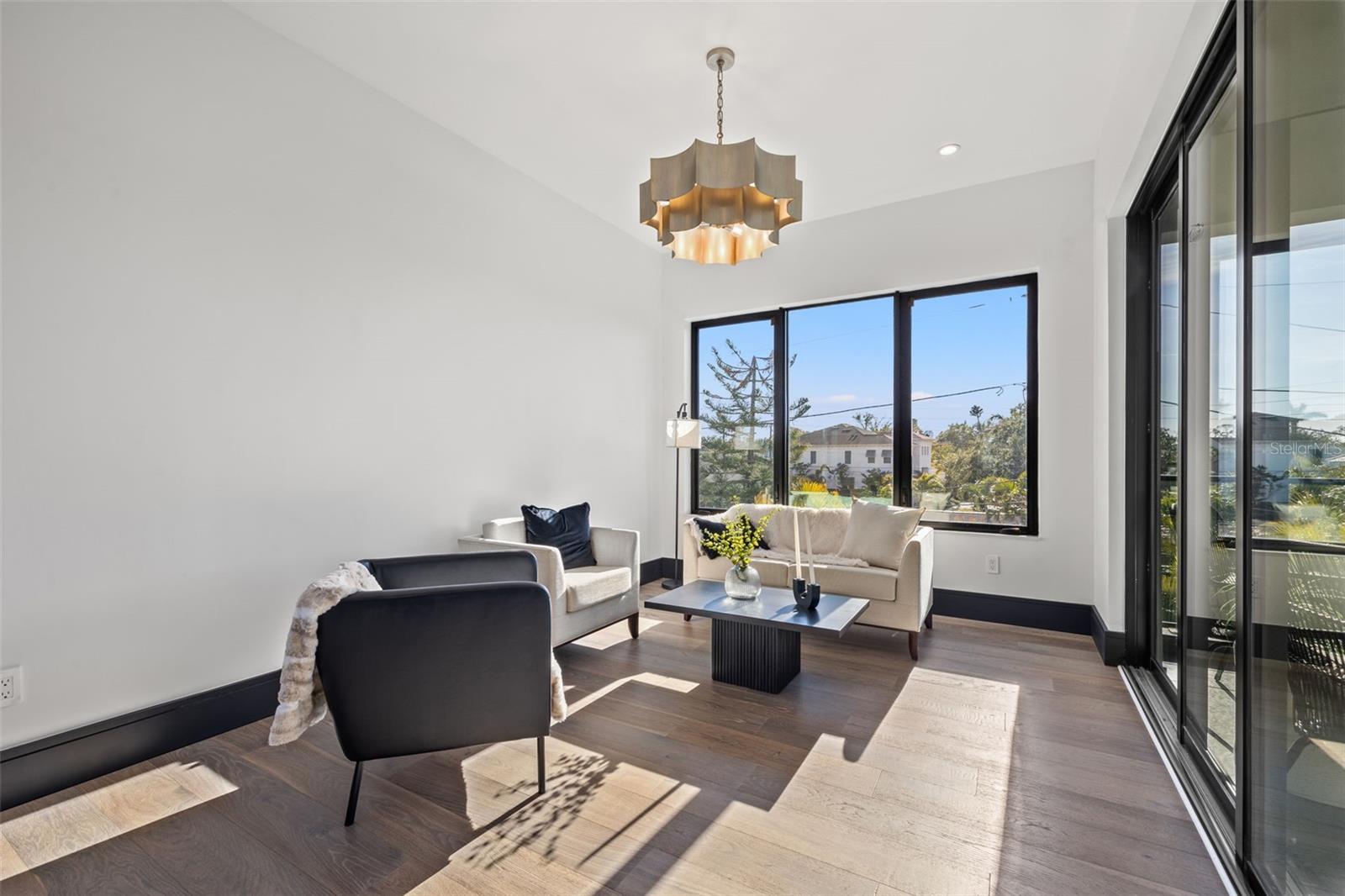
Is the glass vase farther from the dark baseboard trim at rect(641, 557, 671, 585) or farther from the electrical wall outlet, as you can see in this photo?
the electrical wall outlet

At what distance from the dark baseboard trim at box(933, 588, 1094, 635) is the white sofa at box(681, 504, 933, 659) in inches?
8.5

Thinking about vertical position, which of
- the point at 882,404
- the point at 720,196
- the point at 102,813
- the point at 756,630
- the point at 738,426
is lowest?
the point at 102,813

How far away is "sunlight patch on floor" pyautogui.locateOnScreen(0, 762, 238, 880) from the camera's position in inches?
72.9

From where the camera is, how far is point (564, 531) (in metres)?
3.94

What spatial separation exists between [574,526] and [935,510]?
2610 mm

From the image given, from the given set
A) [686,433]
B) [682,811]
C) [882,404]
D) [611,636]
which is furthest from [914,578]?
[686,433]

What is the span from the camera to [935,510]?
450 centimetres

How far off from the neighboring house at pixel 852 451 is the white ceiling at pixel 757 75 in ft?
6.16

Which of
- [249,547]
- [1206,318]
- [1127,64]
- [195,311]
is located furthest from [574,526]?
[1127,64]

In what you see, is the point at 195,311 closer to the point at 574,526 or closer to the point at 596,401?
the point at 574,526

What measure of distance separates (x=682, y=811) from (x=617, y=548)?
6.68 ft

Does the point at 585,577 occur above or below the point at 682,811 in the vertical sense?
above

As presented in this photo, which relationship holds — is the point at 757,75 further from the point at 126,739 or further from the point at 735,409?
the point at 126,739

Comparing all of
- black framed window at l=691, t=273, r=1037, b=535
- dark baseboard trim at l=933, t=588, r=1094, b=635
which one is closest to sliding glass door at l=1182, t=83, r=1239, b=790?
dark baseboard trim at l=933, t=588, r=1094, b=635
